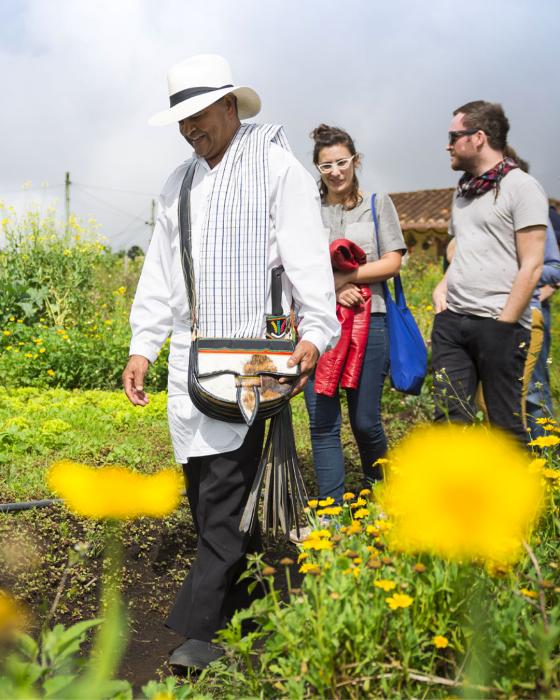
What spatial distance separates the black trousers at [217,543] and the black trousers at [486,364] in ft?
3.85

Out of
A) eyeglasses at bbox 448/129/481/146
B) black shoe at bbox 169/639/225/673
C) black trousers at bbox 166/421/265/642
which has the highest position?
eyeglasses at bbox 448/129/481/146

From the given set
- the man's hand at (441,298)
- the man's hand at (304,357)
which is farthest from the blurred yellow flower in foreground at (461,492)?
the man's hand at (441,298)

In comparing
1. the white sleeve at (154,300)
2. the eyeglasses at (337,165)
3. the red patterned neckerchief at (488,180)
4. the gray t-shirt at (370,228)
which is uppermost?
the eyeglasses at (337,165)

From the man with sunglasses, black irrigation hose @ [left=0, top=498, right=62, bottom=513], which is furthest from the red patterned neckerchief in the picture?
black irrigation hose @ [left=0, top=498, right=62, bottom=513]

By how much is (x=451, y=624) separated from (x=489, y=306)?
204 cm

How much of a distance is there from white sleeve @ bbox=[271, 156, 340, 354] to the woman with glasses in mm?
932

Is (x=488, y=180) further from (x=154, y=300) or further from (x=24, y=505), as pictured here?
(x=24, y=505)

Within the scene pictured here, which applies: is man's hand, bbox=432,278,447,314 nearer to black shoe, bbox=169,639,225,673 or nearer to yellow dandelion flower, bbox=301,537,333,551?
black shoe, bbox=169,639,225,673

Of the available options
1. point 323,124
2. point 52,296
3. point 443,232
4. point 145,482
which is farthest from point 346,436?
point 443,232

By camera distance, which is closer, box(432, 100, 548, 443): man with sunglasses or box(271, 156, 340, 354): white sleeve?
box(271, 156, 340, 354): white sleeve

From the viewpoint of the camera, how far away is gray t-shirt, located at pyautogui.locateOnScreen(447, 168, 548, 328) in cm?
358

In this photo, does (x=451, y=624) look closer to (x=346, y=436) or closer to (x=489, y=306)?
(x=489, y=306)

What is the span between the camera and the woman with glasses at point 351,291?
3.74 m

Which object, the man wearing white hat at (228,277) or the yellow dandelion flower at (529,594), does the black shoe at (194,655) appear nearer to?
the man wearing white hat at (228,277)
